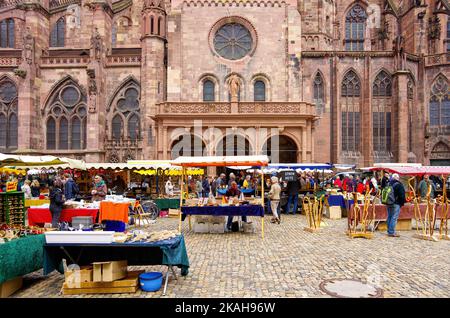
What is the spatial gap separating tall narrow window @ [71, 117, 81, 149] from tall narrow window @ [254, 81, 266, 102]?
1489 cm

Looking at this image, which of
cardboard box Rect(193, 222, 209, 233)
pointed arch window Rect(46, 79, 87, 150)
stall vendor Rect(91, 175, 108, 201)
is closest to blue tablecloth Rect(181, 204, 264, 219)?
cardboard box Rect(193, 222, 209, 233)

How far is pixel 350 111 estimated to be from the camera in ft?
99.1

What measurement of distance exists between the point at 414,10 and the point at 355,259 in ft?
103

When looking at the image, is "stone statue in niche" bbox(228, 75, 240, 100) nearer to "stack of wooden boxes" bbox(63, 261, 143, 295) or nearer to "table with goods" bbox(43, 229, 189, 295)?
"table with goods" bbox(43, 229, 189, 295)

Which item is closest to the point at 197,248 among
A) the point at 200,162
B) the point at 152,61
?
the point at 200,162

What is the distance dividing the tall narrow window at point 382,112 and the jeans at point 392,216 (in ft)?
65.5

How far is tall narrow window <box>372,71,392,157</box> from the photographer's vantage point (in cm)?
3000

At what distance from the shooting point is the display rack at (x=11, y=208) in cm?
966

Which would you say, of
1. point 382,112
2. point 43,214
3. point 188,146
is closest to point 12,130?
point 188,146

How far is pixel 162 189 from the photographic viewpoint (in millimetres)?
20359

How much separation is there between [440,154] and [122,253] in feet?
105

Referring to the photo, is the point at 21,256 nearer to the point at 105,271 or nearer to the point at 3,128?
the point at 105,271

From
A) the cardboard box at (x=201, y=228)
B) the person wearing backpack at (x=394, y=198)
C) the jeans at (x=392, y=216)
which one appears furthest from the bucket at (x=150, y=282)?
the jeans at (x=392, y=216)

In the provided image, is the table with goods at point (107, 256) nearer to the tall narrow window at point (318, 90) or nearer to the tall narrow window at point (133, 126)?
the tall narrow window at point (133, 126)
